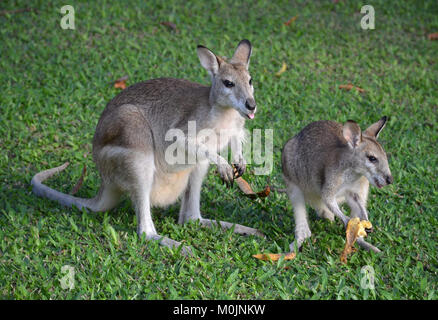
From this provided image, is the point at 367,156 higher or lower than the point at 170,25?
lower

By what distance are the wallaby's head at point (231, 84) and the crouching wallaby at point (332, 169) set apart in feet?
1.81

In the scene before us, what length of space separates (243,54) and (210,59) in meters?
0.28

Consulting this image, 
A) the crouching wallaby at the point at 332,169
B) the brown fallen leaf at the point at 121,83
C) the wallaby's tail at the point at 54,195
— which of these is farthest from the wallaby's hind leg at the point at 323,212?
the brown fallen leaf at the point at 121,83

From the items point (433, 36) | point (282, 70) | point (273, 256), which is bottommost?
point (273, 256)

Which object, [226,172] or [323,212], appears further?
[323,212]

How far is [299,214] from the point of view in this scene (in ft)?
12.9

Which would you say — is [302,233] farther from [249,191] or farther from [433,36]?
[433,36]

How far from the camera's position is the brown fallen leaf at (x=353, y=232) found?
359cm

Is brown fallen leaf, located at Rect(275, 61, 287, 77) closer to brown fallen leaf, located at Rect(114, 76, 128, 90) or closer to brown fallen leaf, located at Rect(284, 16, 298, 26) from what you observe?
brown fallen leaf, located at Rect(284, 16, 298, 26)

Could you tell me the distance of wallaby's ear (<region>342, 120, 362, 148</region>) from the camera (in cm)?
369

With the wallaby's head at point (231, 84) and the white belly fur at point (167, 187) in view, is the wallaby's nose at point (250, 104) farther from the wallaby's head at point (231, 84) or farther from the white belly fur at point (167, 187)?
the white belly fur at point (167, 187)

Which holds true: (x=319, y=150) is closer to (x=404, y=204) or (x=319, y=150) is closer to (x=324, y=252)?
(x=324, y=252)

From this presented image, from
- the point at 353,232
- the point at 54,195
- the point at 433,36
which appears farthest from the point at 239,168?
the point at 433,36
